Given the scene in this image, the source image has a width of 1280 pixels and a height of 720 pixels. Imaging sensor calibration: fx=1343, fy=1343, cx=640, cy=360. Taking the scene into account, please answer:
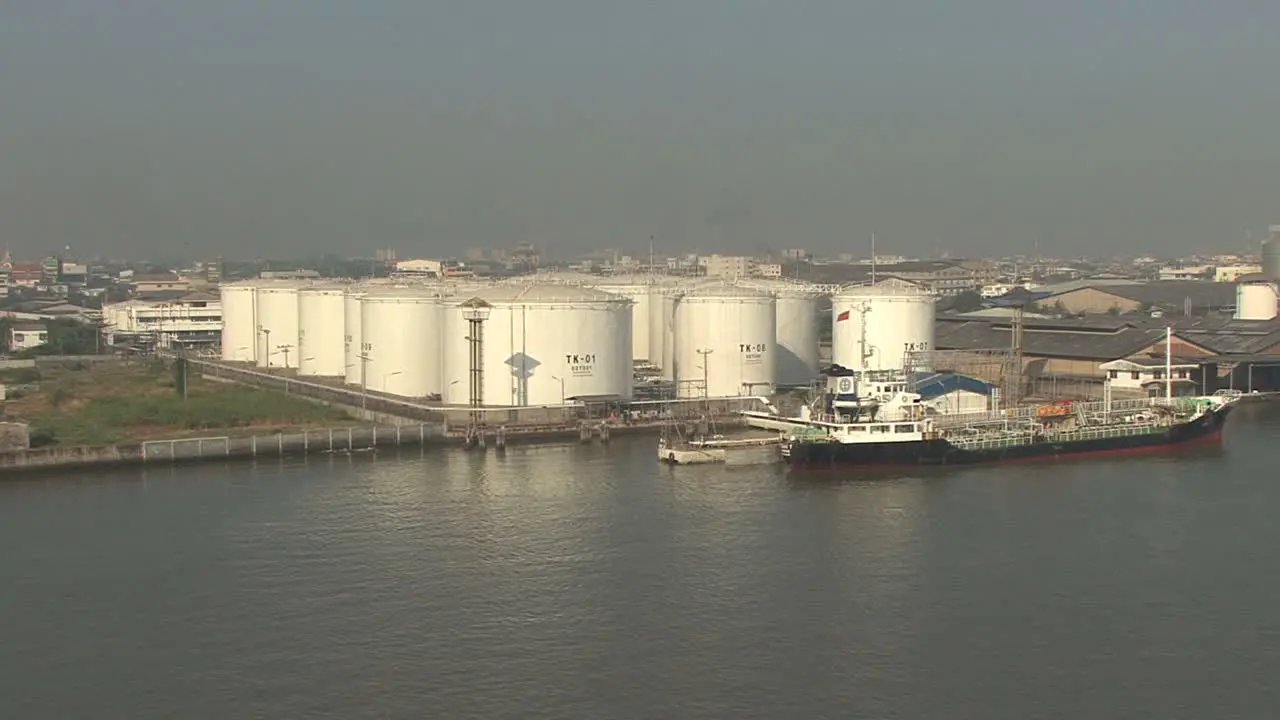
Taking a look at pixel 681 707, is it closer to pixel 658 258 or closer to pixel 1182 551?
pixel 1182 551

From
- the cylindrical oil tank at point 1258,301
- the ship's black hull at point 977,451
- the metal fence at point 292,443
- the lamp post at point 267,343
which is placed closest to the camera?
the ship's black hull at point 977,451

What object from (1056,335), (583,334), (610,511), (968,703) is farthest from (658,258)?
(968,703)

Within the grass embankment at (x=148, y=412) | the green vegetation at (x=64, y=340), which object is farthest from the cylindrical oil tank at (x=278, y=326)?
the green vegetation at (x=64, y=340)

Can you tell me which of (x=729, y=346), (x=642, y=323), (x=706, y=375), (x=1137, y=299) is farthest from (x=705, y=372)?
(x=1137, y=299)

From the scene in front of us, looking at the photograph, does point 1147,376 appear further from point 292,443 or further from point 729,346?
point 292,443

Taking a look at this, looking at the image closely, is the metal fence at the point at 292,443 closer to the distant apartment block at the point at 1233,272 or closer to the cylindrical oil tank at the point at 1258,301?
the cylindrical oil tank at the point at 1258,301

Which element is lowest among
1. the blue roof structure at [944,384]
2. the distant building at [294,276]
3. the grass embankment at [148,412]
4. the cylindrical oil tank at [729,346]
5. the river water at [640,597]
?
the river water at [640,597]

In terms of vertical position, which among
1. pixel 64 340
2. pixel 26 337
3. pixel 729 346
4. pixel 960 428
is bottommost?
pixel 960 428
